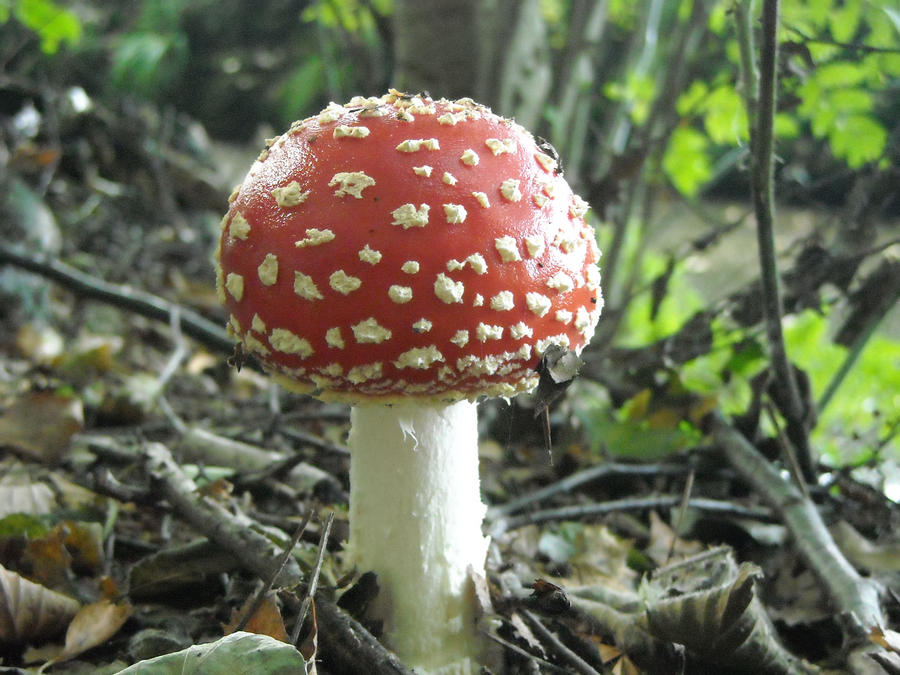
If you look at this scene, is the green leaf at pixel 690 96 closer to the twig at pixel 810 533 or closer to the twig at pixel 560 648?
the twig at pixel 810 533

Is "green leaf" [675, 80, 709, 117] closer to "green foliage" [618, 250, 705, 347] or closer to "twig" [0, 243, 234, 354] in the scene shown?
"green foliage" [618, 250, 705, 347]

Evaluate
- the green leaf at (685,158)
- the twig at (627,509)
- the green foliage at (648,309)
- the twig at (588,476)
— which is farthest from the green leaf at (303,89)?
the twig at (627,509)

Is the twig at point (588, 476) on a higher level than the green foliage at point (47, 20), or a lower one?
lower

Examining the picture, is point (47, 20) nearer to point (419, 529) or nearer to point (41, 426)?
point (41, 426)

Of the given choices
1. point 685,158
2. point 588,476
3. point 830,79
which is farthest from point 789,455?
point 685,158

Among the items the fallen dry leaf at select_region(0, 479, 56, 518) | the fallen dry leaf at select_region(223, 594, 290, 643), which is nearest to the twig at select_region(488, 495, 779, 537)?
the fallen dry leaf at select_region(223, 594, 290, 643)

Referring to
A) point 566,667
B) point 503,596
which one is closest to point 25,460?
point 503,596
